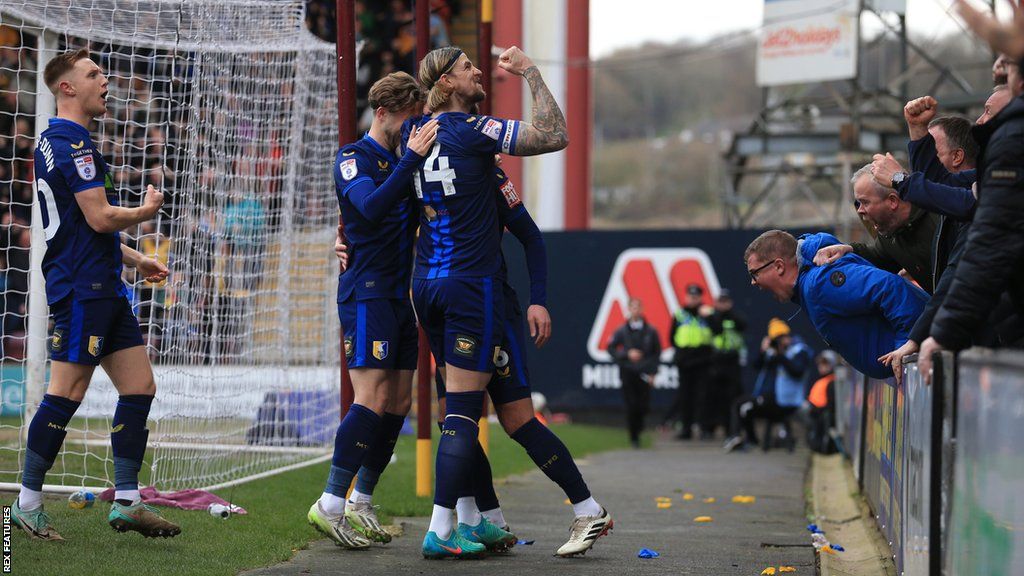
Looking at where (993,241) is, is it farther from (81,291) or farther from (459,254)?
(81,291)

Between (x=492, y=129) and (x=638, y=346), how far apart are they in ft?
36.0

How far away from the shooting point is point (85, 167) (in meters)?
5.34

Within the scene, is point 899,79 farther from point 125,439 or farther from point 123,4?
point 125,439

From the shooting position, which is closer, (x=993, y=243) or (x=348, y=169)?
(x=993, y=243)

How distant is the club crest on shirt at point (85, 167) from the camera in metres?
5.32

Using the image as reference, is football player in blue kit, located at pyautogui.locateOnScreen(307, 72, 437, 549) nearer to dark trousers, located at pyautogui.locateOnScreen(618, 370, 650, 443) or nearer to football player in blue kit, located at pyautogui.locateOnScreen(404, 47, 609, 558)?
football player in blue kit, located at pyautogui.locateOnScreen(404, 47, 609, 558)

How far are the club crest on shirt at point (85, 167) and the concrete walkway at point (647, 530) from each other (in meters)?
1.82

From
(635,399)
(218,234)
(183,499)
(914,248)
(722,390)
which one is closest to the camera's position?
(914,248)

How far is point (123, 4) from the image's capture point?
828 cm

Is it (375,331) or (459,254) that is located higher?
(459,254)

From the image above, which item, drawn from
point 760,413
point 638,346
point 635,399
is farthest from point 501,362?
point 638,346

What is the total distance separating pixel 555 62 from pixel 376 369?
55.7 feet

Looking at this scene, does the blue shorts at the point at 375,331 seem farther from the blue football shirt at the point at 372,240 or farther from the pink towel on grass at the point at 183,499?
the pink towel on grass at the point at 183,499

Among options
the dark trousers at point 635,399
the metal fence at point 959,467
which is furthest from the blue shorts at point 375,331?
the dark trousers at point 635,399
